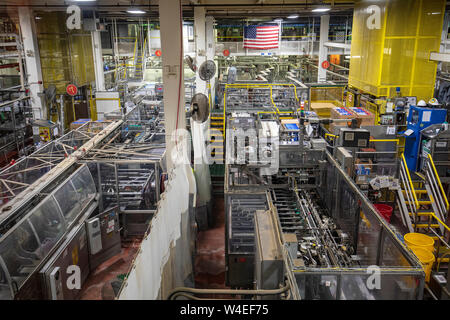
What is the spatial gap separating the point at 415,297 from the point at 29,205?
6435 mm

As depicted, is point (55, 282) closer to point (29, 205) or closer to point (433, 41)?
point (29, 205)

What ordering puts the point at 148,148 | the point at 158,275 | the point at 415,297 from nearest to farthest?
the point at 415,297, the point at 158,275, the point at 148,148

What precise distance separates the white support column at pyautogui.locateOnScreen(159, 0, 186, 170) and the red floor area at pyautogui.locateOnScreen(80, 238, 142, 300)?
2.42m

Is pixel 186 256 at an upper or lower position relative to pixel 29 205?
lower

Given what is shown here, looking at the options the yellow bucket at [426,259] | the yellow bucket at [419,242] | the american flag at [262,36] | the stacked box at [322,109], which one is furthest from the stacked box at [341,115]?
the american flag at [262,36]

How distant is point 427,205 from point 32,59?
44.9ft

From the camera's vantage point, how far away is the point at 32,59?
13.2 meters

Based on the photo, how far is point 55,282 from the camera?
19.9ft

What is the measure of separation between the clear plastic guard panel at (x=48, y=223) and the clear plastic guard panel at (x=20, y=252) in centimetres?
16

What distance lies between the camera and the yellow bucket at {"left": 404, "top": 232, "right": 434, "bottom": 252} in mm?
6824

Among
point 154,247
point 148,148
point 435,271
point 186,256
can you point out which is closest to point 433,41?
point 435,271

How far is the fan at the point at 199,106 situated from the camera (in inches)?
305

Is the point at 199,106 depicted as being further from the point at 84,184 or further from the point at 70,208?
the point at 70,208

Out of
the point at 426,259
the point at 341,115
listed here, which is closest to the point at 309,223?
the point at 426,259
